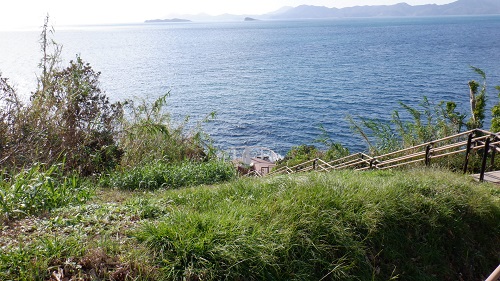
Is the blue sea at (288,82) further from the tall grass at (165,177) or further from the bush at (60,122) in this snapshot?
the tall grass at (165,177)

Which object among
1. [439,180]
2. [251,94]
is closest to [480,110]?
[439,180]

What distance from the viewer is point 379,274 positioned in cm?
448

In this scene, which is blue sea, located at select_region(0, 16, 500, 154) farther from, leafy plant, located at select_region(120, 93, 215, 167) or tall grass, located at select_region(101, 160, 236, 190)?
tall grass, located at select_region(101, 160, 236, 190)

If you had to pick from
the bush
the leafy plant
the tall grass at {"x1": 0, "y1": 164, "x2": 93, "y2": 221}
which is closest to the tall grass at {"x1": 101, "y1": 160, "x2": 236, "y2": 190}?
the bush

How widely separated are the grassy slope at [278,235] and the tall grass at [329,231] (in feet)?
0.04

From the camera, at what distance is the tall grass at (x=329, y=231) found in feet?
12.7

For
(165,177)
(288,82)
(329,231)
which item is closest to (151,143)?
(165,177)

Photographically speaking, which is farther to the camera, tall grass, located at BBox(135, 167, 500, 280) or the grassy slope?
tall grass, located at BBox(135, 167, 500, 280)

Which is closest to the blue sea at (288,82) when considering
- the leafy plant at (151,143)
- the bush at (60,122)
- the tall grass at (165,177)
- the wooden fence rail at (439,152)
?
the leafy plant at (151,143)

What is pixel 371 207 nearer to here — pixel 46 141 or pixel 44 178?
pixel 44 178

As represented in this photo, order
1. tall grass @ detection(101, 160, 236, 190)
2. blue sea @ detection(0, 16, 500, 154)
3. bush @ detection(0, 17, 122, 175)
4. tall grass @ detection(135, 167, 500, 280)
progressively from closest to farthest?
tall grass @ detection(135, 167, 500, 280), tall grass @ detection(101, 160, 236, 190), bush @ detection(0, 17, 122, 175), blue sea @ detection(0, 16, 500, 154)

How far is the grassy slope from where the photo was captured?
3.73 metres

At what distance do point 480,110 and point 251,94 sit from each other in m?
34.8

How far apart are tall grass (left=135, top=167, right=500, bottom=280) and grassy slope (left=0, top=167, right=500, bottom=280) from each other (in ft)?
0.04
